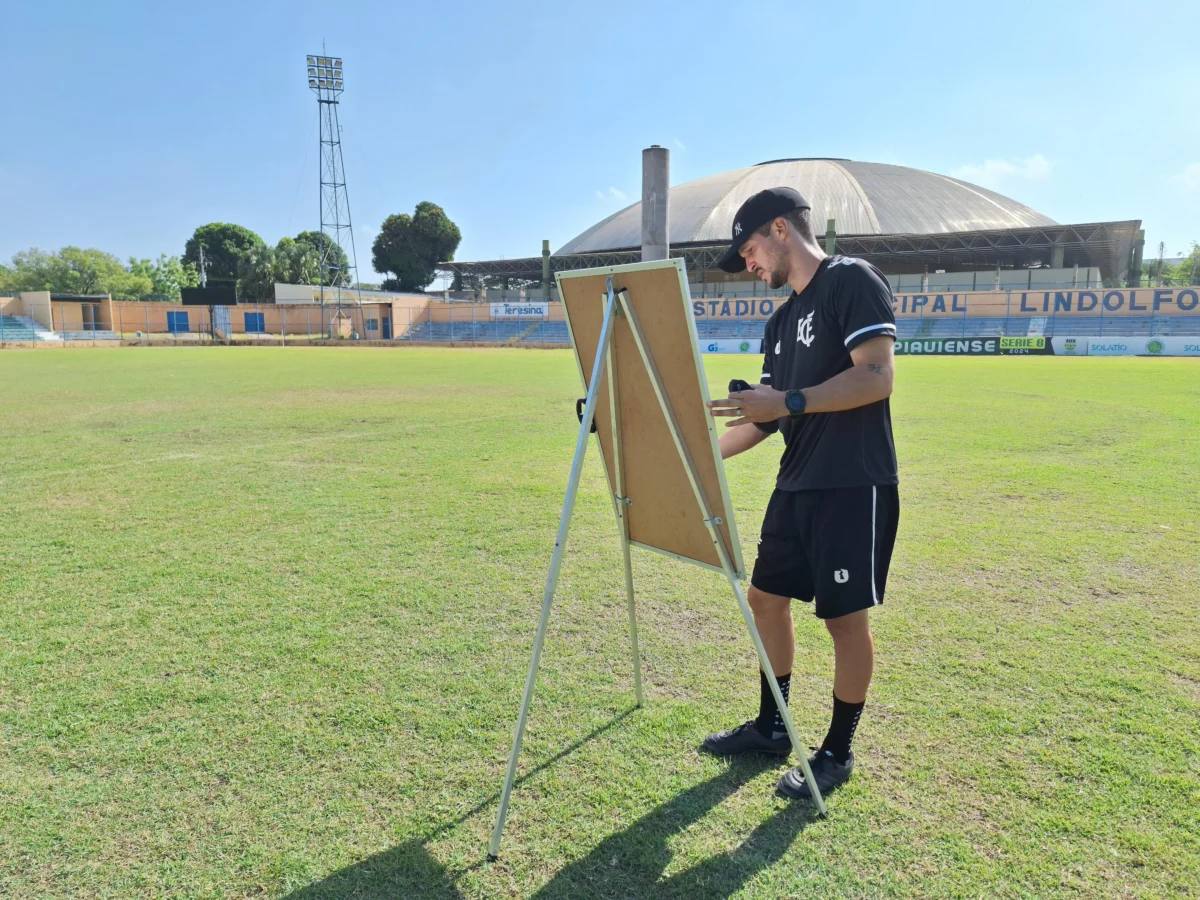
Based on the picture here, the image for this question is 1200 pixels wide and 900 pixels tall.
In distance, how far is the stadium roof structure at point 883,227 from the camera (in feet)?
184

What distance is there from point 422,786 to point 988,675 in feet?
8.77

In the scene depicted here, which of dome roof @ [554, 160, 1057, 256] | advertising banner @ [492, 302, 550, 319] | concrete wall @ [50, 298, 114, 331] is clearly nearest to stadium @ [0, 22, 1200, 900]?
advertising banner @ [492, 302, 550, 319]

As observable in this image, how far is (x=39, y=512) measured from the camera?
6426 mm

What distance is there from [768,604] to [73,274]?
108810mm

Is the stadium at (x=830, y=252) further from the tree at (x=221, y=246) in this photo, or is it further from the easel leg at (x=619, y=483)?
the easel leg at (x=619, y=483)

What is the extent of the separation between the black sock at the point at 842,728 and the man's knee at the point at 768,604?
366 millimetres

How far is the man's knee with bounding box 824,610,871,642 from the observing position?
2.65m

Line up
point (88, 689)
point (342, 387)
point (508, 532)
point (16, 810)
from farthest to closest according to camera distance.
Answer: point (342, 387) → point (508, 532) → point (88, 689) → point (16, 810)

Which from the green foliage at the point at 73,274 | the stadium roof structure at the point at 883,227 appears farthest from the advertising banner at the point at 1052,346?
the green foliage at the point at 73,274

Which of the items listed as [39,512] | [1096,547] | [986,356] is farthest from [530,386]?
[986,356]

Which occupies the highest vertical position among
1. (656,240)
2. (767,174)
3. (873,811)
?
(767,174)

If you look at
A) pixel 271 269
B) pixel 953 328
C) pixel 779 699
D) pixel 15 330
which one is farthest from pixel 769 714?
pixel 271 269

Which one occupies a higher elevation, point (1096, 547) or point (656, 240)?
point (656, 240)

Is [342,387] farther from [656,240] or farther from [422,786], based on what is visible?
[422,786]
